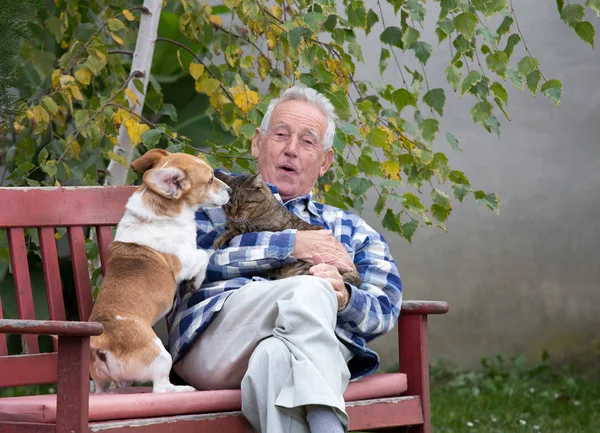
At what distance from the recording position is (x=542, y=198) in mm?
6145

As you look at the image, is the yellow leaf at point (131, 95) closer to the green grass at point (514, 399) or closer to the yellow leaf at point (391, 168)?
the yellow leaf at point (391, 168)

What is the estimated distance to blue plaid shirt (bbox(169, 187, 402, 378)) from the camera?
8.72ft

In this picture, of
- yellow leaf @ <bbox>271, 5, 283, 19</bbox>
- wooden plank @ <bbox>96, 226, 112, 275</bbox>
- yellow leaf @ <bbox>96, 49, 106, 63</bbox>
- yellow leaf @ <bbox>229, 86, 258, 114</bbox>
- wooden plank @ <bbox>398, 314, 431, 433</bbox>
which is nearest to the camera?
wooden plank @ <bbox>398, 314, 431, 433</bbox>

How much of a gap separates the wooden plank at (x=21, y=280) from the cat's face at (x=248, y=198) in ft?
2.16

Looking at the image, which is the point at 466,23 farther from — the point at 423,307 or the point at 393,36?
the point at 423,307

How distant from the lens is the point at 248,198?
2.89 m

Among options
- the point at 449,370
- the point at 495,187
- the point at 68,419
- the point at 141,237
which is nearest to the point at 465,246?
the point at 495,187

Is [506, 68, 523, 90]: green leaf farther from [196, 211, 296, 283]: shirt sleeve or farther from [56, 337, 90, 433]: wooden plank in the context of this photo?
[56, 337, 90, 433]: wooden plank

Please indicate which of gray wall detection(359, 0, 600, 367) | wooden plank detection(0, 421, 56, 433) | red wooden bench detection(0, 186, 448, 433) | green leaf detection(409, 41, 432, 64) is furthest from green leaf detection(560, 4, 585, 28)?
gray wall detection(359, 0, 600, 367)

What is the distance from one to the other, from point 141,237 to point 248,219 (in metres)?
0.44

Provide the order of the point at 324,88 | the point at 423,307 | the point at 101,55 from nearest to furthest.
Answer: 1. the point at 423,307
2. the point at 324,88
3. the point at 101,55

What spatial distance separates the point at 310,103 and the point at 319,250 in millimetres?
635

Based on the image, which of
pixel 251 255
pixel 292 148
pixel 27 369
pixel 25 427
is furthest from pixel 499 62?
pixel 25 427

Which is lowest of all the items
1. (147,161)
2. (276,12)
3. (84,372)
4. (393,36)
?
(84,372)
